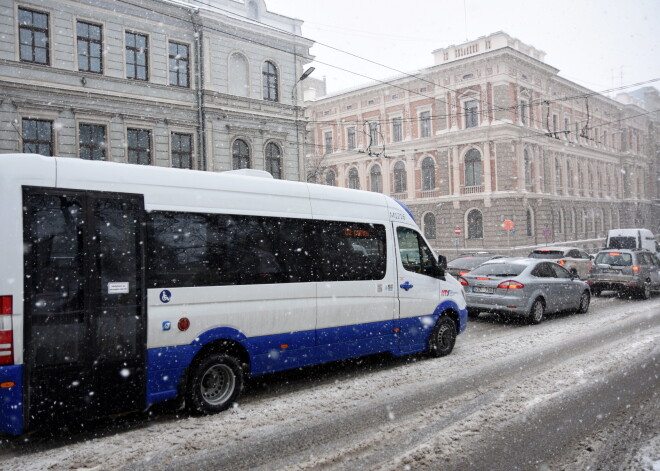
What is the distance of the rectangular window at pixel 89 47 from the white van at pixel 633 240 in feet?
86.9

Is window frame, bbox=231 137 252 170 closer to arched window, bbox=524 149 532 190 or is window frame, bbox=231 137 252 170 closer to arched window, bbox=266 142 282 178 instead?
arched window, bbox=266 142 282 178

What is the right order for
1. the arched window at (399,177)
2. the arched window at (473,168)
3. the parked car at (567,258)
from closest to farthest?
the parked car at (567,258) < the arched window at (473,168) < the arched window at (399,177)

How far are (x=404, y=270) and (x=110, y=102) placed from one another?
53.9ft

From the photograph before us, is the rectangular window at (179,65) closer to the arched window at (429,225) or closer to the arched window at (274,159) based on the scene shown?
the arched window at (274,159)

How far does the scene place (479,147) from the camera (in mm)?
41469

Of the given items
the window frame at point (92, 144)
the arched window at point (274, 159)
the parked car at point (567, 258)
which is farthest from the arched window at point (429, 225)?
A: the window frame at point (92, 144)

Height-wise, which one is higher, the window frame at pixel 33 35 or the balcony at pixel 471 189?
the window frame at pixel 33 35

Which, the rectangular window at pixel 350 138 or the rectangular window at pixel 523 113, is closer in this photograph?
the rectangular window at pixel 523 113

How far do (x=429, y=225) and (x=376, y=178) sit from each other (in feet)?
24.8

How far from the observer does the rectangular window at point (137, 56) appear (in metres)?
21.2

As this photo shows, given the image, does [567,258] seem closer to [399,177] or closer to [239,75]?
[239,75]

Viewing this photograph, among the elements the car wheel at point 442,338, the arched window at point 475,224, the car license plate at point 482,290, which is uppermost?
the arched window at point 475,224

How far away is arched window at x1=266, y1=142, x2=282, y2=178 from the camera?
25312 millimetres

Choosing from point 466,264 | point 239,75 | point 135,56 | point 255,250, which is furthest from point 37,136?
point 255,250
